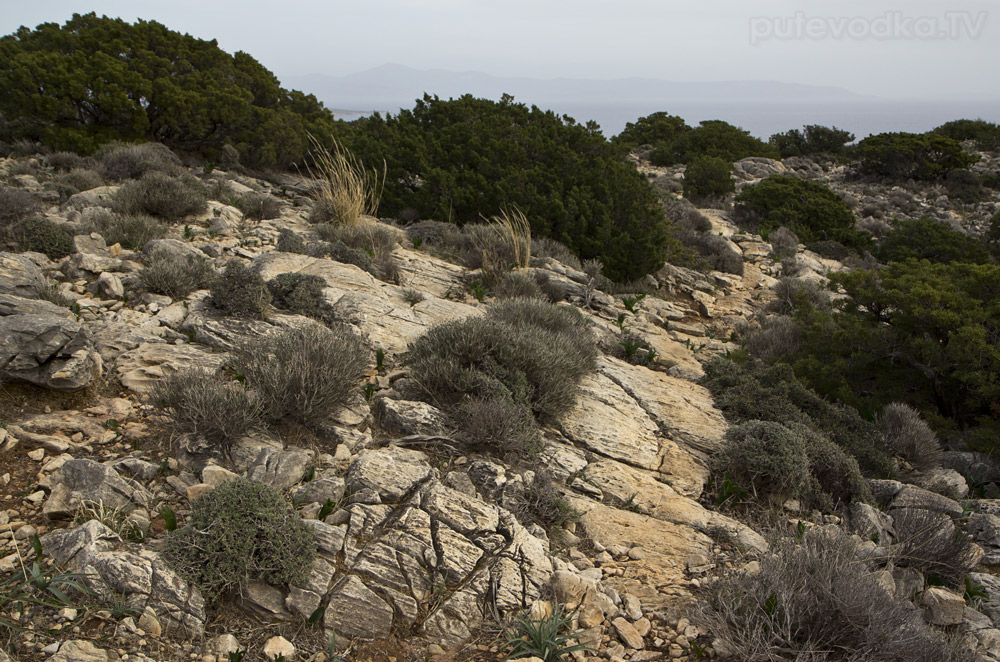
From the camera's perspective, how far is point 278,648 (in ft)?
8.48

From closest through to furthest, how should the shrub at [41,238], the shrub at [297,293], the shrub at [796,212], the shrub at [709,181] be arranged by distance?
the shrub at [297,293] → the shrub at [41,238] → the shrub at [796,212] → the shrub at [709,181]

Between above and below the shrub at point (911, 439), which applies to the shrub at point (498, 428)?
above

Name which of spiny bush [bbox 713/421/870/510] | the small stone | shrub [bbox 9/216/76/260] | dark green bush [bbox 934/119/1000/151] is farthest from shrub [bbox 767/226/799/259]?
dark green bush [bbox 934/119/1000/151]

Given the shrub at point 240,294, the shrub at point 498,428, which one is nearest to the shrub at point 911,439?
the shrub at point 498,428

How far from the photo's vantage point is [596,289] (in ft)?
30.4

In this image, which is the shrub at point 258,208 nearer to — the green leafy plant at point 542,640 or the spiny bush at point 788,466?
the spiny bush at point 788,466

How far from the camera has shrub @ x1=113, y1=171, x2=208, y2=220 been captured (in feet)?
25.4

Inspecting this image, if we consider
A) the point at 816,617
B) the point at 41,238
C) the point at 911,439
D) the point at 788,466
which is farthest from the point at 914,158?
the point at 41,238

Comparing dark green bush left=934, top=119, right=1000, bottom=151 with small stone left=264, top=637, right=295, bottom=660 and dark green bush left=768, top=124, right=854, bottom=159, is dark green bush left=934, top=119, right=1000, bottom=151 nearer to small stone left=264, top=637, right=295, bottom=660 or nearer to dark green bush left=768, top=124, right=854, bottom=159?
→ dark green bush left=768, top=124, right=854, bottom=159

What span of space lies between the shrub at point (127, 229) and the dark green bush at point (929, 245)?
14683 mm

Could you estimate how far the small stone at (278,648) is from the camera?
8.41 ft

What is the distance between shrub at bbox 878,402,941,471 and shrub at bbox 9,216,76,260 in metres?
8.30

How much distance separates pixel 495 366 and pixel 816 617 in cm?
252

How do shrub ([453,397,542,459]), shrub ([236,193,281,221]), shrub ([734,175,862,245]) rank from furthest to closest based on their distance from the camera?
shrub ([734,175,862,245]) → shrub ([236,193,281,221]) → shrub ([453,397,542,459])
